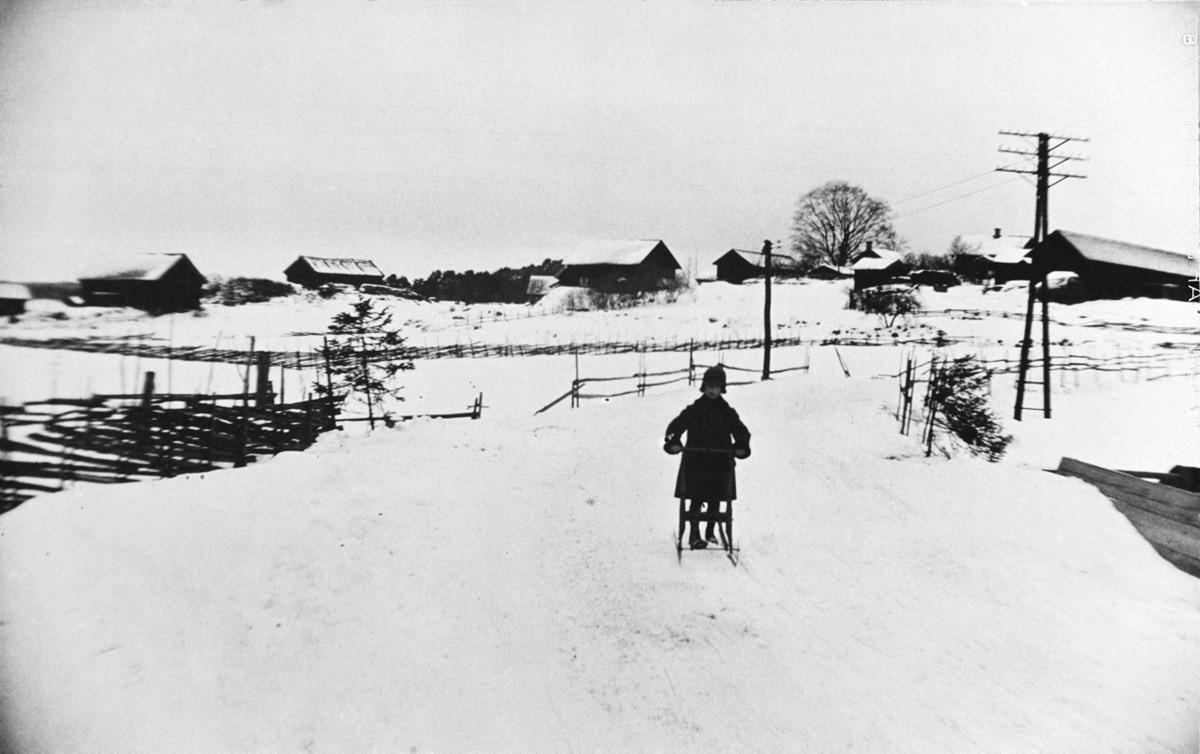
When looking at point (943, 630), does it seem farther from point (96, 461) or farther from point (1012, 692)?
point (96, 461)

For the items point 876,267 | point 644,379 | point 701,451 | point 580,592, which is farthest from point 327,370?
point 876,267

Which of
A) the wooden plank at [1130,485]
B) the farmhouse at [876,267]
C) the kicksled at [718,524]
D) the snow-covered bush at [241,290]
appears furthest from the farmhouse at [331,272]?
the wooden plank at [1130,485]

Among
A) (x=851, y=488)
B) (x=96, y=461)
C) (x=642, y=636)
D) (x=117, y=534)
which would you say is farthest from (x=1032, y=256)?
(x=96, y=461)

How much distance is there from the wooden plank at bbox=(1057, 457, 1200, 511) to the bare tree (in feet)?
8.68

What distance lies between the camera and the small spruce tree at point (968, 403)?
19.5ft

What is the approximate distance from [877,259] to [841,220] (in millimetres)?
760

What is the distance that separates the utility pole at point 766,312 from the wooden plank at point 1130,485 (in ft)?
11.0

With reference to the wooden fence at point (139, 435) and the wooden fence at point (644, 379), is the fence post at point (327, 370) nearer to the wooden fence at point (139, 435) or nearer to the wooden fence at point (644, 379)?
the wooden fence at point (139, 435)

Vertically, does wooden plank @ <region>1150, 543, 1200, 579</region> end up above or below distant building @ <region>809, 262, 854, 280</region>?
below

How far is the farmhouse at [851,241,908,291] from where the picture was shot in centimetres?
601

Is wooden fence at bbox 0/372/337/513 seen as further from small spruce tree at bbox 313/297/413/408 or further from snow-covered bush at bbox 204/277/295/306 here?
snow-covered bush at bbox 204/277/295/306

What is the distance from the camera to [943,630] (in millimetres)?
3570

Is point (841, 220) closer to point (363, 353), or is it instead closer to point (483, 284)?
point (483, 284)

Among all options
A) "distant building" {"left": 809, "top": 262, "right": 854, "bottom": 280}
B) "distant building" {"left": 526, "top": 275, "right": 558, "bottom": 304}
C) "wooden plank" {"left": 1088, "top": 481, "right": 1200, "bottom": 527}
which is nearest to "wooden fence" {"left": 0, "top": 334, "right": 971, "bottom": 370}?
"distant building" {"left": 526, "top": 275, "right": 558, "bottom": 304}
